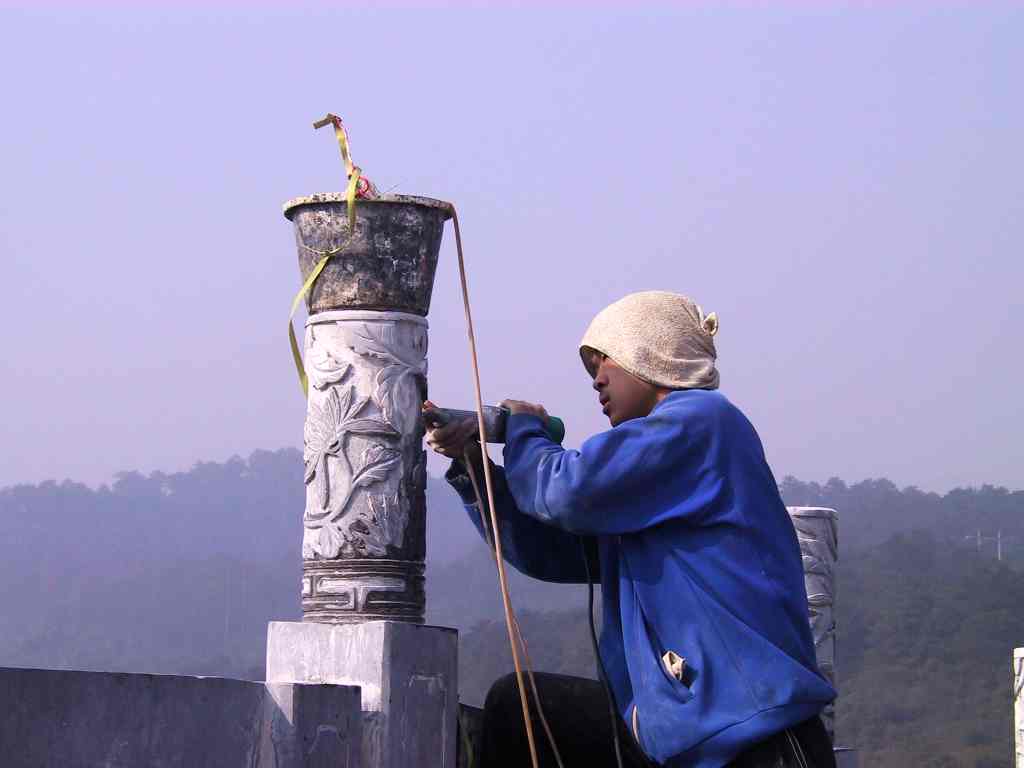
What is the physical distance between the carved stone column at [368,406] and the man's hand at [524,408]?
48 cm

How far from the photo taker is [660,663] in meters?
3.76

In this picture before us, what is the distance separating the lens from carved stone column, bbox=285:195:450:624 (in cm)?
455

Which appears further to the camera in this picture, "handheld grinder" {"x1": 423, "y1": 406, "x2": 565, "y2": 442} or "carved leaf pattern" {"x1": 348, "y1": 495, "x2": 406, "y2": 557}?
"carved leaf pattern" {"x1": 348, "y1": 495, "x2": 406, "y2": 557}

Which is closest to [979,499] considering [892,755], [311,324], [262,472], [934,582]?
[934,582]

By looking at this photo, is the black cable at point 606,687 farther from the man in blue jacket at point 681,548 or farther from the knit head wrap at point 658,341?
the knit head wrap at point 658,341

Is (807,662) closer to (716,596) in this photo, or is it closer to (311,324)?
(716,596)

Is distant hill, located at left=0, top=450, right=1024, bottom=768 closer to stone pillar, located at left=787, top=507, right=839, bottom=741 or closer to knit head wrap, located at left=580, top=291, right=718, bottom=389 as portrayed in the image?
stone pillar, located at left=787, top=507, right=839, bottom=741

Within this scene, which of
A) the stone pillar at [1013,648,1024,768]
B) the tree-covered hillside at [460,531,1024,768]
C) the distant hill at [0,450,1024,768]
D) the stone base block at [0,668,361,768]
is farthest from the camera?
the distant hill at [0,450,1024,768]

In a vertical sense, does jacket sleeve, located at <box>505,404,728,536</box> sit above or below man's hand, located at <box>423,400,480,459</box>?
below

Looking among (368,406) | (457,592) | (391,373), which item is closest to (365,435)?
(368,406)

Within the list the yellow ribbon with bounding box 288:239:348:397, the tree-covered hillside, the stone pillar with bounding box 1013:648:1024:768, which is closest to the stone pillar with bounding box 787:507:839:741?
the stone pillar with bounding box 1013:648:1024:768

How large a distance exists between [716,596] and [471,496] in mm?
899

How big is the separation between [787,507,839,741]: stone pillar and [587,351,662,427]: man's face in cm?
610

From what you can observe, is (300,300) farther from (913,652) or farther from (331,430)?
(913,652)
